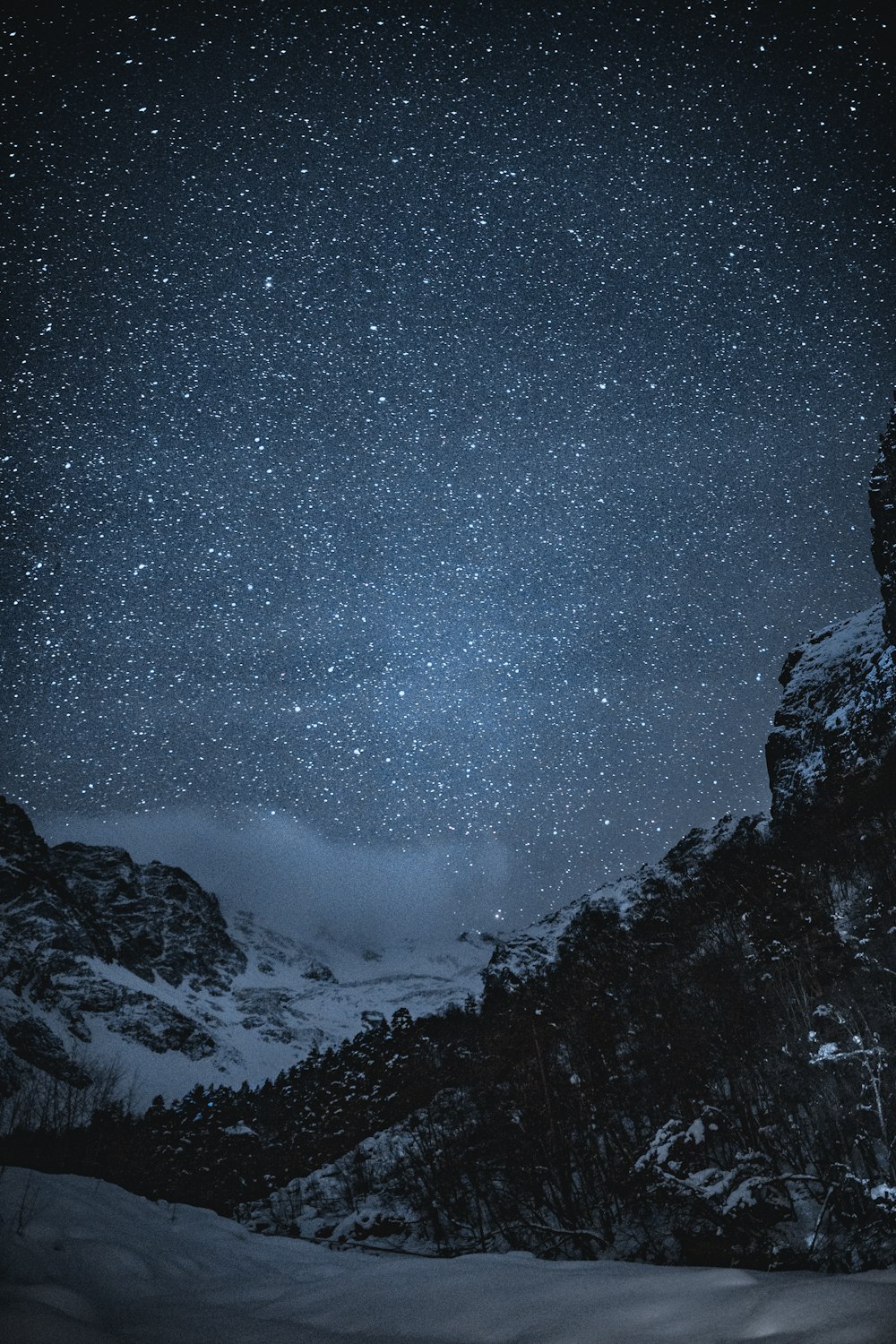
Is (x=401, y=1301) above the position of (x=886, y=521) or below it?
below

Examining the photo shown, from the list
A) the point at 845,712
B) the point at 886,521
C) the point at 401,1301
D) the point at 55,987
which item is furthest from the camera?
the point at 55,987

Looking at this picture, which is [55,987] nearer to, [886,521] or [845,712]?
[845,712]

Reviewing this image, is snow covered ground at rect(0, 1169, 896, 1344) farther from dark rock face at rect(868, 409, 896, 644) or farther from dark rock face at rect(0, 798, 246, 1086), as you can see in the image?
dark rock face at rect(0, 798, 246, 1086)

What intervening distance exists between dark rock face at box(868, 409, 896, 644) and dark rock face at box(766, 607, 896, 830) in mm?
4863

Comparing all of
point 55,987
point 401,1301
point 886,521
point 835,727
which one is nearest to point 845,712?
point 835,727

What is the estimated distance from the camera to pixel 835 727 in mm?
66250

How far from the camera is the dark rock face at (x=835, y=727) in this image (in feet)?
182

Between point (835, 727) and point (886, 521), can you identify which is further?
point (835, 727)

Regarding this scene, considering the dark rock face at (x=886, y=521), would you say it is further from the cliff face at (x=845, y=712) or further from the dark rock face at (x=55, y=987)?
the dark rock face at (x=55, y=987)

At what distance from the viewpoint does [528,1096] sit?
3684cm

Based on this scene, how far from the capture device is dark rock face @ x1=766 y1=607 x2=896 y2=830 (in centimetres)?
5553

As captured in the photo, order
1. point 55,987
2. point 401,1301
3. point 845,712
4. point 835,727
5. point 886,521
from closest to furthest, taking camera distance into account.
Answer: point 401,1301 < point 886,521 < point 845,712 < point 835,727 < point 55,987

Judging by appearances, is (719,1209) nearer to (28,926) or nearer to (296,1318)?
(296,1318)

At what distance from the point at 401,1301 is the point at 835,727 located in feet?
243
